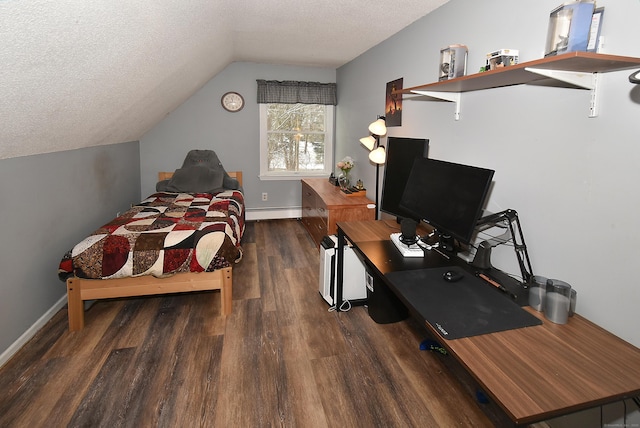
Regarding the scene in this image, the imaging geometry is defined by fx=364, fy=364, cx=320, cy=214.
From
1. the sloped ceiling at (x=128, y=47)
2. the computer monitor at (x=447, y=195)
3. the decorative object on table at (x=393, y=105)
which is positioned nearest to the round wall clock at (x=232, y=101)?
the sloped ceiling at (x=128, y=47)

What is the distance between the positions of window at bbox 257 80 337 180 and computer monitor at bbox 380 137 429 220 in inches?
108

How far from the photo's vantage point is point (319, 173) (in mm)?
5449

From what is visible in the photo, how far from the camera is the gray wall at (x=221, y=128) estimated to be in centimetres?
486

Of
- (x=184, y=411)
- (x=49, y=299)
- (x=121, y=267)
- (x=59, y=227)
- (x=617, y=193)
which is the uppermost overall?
(x=617, y=193)

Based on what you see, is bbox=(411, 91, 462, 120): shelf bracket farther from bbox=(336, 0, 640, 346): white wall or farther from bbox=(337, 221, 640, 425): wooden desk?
bbox=(337, 221, 640, 425): wooden desk

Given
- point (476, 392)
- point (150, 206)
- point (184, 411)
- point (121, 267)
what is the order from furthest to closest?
point (150, 206) → point (121, 267) → point (476, 392) → point (184, 411)

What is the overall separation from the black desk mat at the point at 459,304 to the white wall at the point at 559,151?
0.33 metres

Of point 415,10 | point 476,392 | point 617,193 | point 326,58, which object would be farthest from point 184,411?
point 326,58

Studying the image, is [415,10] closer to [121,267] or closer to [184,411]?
[121,267]

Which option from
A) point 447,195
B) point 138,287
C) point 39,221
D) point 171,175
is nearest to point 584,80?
point 447,195

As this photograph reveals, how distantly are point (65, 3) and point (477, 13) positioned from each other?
79.4 inches

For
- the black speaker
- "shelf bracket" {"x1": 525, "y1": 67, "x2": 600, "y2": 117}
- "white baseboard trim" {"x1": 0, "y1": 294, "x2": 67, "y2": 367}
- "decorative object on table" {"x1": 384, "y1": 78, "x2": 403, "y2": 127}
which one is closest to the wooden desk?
the black speaker

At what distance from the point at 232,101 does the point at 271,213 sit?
5.47 feet

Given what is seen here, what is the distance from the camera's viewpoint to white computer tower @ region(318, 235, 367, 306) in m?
2.72
